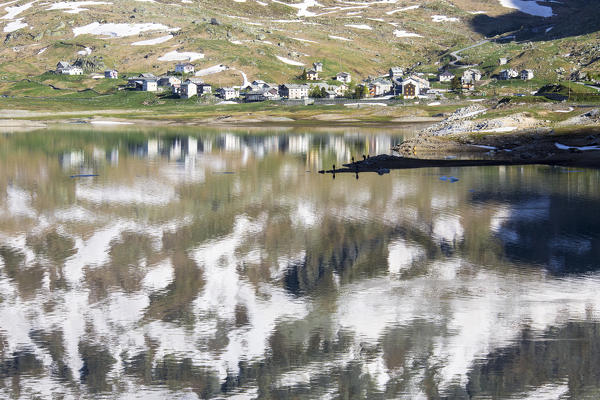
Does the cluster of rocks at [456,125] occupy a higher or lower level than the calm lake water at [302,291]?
higher

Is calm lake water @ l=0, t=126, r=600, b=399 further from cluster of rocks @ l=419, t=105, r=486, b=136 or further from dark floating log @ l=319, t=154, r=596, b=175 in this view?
cluster of rocks @ l=419, t=105, r=486, b=136

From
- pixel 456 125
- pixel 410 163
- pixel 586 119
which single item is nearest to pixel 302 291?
pixel 410 163

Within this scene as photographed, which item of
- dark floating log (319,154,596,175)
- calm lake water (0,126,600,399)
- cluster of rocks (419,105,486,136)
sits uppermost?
cluster of rocks (419,105,486,136)

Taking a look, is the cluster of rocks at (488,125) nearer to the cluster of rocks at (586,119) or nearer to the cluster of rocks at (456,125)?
the cluster of rocks at (456,125)

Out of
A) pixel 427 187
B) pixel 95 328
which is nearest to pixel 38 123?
pixel 427 187

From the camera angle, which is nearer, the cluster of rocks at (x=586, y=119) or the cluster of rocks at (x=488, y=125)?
the cluster of rocks at (x=586, y=119)

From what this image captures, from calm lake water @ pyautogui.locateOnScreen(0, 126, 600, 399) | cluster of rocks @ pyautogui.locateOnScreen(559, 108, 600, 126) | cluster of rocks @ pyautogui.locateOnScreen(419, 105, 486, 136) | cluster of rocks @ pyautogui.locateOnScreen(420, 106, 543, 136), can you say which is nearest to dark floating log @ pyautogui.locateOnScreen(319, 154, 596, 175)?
calm lake water @ pyautogui.locateOnScreen(0, 126, 600, 399)

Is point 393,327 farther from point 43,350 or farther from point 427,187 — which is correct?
point 427,187

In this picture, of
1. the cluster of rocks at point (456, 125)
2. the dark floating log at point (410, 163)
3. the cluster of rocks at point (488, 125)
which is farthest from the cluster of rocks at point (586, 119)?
the dark floating log at point (410, 163)
